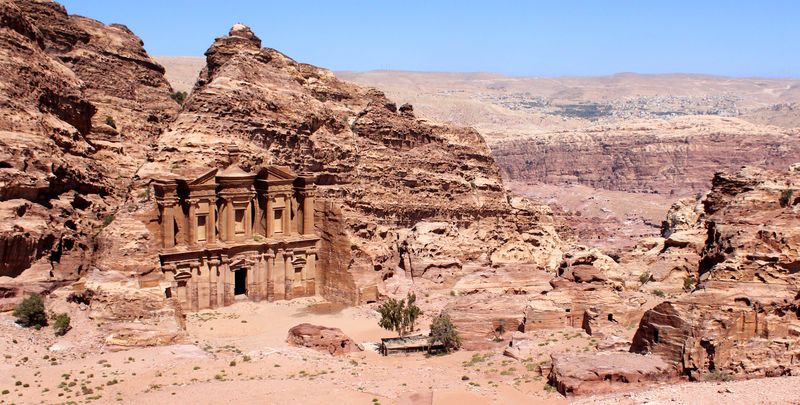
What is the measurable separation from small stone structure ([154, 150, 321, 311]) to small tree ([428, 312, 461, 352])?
40.5 ft

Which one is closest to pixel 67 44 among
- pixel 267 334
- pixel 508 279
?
pixel 267 334

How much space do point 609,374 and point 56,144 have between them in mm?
27375

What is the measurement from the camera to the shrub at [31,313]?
103ft

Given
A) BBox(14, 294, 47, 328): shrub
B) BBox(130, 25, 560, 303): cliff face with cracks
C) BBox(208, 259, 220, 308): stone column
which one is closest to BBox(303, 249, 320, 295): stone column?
BBox(130, 25, 560, 303): cliff face with cracks

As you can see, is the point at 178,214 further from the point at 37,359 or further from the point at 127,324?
the point at 37,359

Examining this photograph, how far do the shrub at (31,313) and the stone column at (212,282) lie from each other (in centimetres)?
880

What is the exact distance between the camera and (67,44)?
2079 inches

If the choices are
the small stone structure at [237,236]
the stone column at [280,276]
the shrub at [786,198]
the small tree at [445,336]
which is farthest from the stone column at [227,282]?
the shrub at [786,198]

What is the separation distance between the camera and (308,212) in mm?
42594

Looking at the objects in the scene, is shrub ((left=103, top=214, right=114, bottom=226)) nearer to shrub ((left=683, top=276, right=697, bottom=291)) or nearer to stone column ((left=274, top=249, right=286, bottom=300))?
stone column ((left=274, top=249, right=286, bottom=300))

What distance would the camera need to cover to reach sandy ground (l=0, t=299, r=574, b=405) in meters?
25.7

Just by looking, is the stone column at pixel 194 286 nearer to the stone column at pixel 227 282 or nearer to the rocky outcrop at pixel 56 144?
the stone column at pixel 227 282

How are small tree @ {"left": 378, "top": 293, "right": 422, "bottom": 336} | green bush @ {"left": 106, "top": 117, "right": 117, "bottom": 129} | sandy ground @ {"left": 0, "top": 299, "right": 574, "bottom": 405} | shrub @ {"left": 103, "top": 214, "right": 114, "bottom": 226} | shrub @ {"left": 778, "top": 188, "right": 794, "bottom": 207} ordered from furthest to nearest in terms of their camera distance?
green bush @ {"left": 106, "top": 117, "right": 117, "bottom": 129}
shrub @ {"left": 103, "top": 214, "right": 114, "bottom": 226}
small tree @ {"left": 378, "top": 293, "right": 422, "bottom": 336}
shrub @ {"left": 778, "top": 188, "right": 794, "bottom": 207}
sandy ground @ {"left": 0, "top": 299, "right": 574, "bottom": 405}

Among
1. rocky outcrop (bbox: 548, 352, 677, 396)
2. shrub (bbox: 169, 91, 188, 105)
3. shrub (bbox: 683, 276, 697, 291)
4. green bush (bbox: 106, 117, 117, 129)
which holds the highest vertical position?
shrub (bbox: 169, 91, 188, 105)
